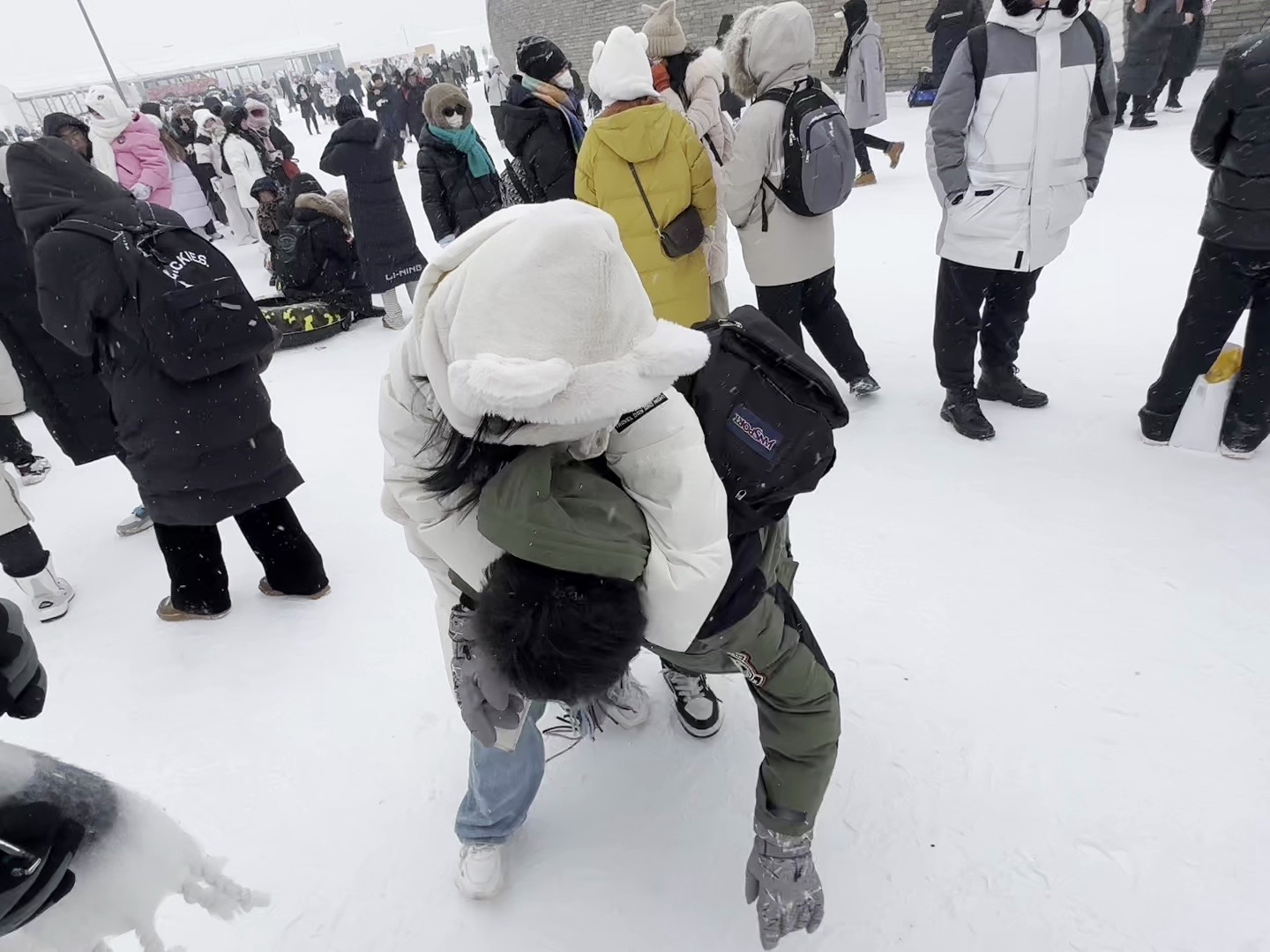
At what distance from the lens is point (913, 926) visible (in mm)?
1579

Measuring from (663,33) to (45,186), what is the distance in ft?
11.5

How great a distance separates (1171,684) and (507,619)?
2.02 m

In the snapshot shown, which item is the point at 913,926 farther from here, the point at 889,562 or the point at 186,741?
the point at 186,741

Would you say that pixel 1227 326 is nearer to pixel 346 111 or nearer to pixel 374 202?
pixel 374 202

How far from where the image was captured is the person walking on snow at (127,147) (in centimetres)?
643

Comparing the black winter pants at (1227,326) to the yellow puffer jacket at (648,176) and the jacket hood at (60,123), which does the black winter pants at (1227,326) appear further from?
the jacket hood at (60,123)

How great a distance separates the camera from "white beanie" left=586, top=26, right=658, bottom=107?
3.07 metres

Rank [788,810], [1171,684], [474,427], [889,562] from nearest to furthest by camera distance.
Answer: [474,427] → [788,810] → [1171,684] → [889,562]

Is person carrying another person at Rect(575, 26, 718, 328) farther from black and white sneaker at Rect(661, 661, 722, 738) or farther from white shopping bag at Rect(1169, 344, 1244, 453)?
white shopping bag at Rect(1169, 344, 1244, 453)

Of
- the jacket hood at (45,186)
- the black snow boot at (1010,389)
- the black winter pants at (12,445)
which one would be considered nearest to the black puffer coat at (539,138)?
the jacket hood at (45,186)

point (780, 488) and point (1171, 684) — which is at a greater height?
point (780, 488)

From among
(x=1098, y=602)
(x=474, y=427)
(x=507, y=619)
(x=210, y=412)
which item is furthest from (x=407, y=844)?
(x=1098, y=602)

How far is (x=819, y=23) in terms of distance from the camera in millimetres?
11930

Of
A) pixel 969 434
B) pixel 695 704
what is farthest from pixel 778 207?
pixel 695 704
